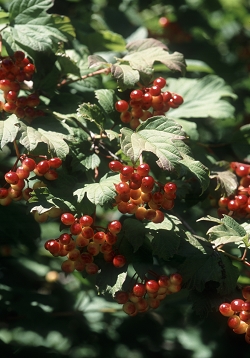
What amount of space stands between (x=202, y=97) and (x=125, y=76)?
2.34 ft

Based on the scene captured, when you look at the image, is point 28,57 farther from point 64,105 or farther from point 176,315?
point 176,315

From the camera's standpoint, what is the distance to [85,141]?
1545 mm

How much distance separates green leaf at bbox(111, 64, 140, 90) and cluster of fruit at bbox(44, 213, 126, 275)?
1.40 ft

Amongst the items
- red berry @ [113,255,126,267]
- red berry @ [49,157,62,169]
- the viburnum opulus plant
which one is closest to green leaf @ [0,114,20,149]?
the viburnum opulus plant

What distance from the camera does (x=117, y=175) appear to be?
1405 millimetres

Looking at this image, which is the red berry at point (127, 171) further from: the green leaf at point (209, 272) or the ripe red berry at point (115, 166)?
the green leaf at point (209, 272)

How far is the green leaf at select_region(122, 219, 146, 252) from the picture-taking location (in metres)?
1.35

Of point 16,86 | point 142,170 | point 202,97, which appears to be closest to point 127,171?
point 142,170

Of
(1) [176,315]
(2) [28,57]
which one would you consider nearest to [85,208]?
(2) [28,57]

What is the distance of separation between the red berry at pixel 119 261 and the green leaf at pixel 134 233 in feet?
0.17

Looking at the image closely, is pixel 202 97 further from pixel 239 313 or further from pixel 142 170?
pixel 239 313

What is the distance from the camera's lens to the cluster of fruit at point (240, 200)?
1560 millimetres

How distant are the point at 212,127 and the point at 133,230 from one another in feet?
4.79

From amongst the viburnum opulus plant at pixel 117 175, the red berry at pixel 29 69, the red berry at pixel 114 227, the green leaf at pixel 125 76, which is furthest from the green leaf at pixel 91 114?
the red berry at pixel 114 227
